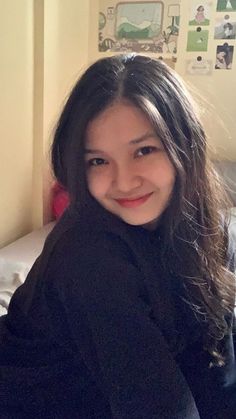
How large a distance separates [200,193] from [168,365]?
0.32 m

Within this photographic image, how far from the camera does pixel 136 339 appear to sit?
67cm

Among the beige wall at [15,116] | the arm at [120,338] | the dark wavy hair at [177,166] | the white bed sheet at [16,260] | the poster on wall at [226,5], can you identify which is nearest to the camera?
the arm at [120,338]

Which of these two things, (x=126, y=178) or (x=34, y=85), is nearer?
(x=126, y=178)

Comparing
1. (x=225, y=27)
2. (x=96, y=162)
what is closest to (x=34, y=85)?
(x=225, y=27)

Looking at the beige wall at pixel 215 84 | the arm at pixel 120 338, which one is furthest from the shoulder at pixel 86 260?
the beige wall at pixel 215 84

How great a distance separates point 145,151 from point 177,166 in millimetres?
58

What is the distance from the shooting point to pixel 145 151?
0.76m

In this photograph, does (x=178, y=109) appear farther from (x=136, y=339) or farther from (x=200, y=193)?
(x=136, y=339)

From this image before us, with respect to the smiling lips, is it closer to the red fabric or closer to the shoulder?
the shoulder

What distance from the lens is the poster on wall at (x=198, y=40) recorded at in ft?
6.89

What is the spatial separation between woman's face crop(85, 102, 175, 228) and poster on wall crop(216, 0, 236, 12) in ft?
5.08

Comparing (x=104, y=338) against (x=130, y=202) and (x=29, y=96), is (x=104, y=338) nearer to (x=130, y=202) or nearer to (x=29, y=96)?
(x=130, y=202)

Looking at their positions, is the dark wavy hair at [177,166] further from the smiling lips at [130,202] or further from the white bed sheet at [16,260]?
the white bed sheet at [16,260]

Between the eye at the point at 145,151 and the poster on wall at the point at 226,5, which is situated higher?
the poster on wall at the point at 226,5
